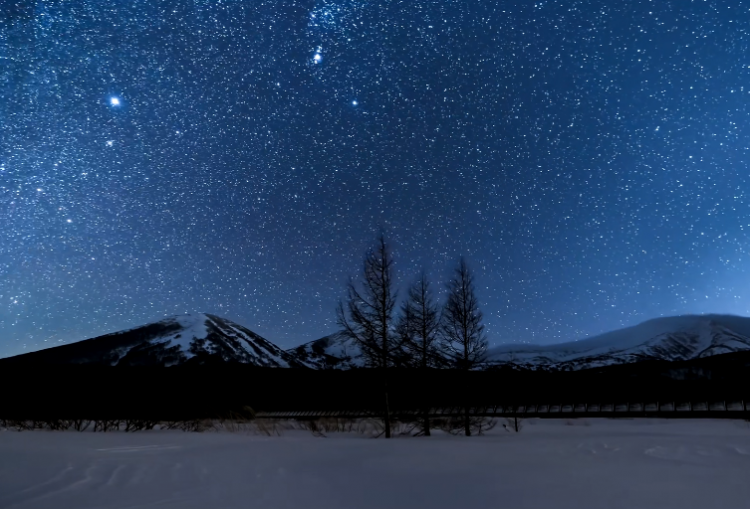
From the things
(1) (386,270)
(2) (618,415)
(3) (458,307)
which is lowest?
(2) (618,415)

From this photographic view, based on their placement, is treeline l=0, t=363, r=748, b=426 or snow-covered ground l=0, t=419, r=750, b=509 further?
treeline l=0, t=363, r=748, b=426

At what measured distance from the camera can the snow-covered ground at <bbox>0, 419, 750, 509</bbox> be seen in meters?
5.90

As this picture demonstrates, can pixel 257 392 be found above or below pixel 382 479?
above

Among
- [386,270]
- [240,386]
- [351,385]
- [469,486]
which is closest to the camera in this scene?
[469,486]

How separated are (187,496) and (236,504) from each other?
85 centimetres

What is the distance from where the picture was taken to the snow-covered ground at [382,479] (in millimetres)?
5898

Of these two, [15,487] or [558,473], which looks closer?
[15,487]

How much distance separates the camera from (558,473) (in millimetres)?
7715

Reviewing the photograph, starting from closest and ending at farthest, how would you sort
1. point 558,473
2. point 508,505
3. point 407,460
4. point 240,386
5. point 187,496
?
point 508,505
point 187,496
point 558,473
point 407,460
point 240,386

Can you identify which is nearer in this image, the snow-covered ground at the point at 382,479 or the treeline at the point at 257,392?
the snow-covered ground at the point at 382,479

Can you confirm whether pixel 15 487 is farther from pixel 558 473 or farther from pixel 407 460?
pixel 558 473

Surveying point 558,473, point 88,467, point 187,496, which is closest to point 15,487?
point 88,467

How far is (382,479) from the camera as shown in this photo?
747 centimetres

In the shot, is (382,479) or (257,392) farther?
(257,392)
